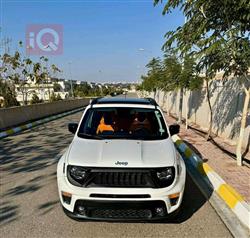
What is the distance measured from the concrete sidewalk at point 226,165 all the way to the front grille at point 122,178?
6.76 ft

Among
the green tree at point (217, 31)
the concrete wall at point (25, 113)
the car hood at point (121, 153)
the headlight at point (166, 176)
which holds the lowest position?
the concrete wall at point (25, 113)

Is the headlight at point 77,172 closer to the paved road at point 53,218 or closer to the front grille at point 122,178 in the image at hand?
the front grille at point 122,178

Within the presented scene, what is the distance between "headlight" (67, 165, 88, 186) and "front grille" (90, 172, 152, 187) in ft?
0.42

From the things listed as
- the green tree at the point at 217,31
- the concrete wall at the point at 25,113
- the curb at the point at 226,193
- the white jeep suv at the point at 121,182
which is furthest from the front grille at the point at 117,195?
the concrete wall at the point at 25,113

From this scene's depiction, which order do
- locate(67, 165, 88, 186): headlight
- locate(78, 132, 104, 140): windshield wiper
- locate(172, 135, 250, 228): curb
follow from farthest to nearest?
locate(78, 132, 104, 140): windshield wiper → locate(172, 135, 250, 228): curb → locate(67, 165, 88, 186): headlight

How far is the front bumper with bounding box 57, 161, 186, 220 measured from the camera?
312 centimetres

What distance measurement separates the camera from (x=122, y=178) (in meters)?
3.21

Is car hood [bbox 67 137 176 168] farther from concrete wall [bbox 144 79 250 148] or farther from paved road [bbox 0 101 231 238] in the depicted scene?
concrete wall [bbox 144 79 250 148]

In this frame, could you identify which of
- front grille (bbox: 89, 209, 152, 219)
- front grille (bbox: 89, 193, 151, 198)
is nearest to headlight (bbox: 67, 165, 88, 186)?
front grille (bbox: 89, 193, 151, 198)

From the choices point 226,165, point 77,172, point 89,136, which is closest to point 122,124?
point 89,136

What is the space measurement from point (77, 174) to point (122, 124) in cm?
185

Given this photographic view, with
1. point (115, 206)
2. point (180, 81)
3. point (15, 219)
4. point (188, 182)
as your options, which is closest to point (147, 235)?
point (115, 206)

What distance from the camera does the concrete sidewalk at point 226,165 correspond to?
16.1ft

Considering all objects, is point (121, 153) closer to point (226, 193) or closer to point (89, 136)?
point (89, 136)
